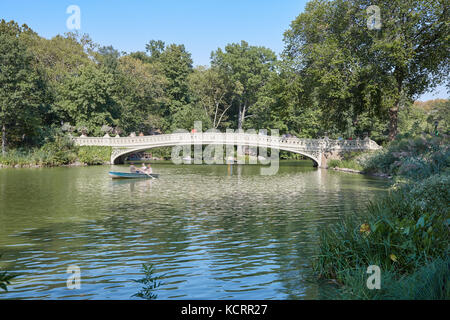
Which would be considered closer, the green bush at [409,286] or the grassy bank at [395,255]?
the green bush at [409,286]

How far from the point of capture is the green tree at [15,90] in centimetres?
3472

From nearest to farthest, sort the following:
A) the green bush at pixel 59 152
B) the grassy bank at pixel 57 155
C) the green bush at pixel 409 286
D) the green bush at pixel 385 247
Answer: the green bush at pixel 409 286
the green bush at pixel 385 247
the grassy bank at pixel 57 155
the green bush at pixel 59 152

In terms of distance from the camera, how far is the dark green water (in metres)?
6.46

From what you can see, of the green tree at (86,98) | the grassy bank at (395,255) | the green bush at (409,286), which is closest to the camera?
the green bush at (409,286)

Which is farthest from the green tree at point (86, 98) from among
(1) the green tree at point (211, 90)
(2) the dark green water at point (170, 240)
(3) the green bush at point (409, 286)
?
(3) the green bush at point (409, 286)

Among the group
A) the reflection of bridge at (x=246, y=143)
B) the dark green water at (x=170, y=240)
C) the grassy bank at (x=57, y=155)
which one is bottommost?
the dark green water at (x=170, y=240)

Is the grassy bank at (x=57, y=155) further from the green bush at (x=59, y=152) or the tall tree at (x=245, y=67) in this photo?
the tall tree at (x=245, y=67)

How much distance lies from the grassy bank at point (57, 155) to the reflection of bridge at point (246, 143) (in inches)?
34.1

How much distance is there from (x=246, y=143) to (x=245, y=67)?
22.2m

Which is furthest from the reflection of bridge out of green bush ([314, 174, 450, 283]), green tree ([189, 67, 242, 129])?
green bush ([314, 174, 450, 283])

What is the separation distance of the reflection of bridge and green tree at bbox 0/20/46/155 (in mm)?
5033

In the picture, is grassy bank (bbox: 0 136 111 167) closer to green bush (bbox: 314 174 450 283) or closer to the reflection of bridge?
the reflection of bridge

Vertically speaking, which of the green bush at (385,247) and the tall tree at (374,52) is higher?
the tall tree at (374,52)

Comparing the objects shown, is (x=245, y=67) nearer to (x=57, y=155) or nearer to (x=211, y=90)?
(x=211, y=90)
